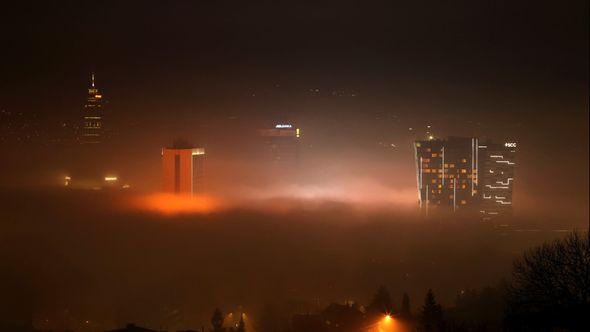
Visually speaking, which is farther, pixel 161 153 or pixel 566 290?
pixel 161 153

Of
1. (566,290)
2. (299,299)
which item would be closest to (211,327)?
(299,299)

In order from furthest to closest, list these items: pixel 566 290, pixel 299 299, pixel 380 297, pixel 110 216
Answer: pixel 110 216, pixel 299 299, pixel 380 297, pixel 566 290

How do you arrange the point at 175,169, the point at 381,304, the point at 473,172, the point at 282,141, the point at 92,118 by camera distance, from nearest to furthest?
the point at 381,304 < the point at 92,118 < the point at 473,172 < the point at 175,169 < the point at 282,141

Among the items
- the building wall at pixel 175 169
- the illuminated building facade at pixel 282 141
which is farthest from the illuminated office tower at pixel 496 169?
the building wall at pixel 175 169

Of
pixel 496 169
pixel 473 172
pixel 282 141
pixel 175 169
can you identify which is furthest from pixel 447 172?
pixel 175 169

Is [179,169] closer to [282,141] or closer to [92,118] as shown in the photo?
[92,118]

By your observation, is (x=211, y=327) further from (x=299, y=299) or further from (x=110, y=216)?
(x=110, y=216)

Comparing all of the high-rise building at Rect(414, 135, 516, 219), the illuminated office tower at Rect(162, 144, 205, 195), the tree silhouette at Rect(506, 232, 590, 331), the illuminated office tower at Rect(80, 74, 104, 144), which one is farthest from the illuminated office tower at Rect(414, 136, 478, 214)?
the tree silhouette at Rect(506, 232, 590, 331)
